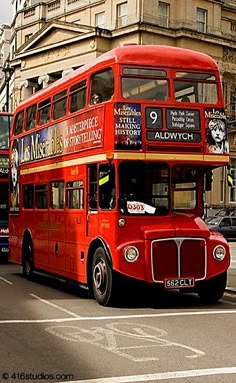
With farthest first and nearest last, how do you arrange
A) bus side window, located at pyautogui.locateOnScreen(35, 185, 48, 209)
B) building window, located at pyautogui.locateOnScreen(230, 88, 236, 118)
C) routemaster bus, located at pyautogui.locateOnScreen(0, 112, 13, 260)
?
building window, located at pyautogui.locateOnScreen(230, 88, 236, 118) → routemaster bus, located at pyautogui.locateOnScreen(0, 112, 13, 260) → bus side window, located at pyautogui.locateOnScreen(35, 185, 48, 209)

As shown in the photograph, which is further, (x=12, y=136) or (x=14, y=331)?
(x=12, y=136)

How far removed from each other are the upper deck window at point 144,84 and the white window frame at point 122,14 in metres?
45.3

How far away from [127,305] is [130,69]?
4327 millimetres

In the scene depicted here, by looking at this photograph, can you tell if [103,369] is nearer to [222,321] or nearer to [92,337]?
[92,337]

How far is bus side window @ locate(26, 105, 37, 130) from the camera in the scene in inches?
721

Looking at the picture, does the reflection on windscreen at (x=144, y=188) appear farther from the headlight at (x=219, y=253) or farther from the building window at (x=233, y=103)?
the building window at (x=233, y=103)

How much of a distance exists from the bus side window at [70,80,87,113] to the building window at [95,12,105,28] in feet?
152

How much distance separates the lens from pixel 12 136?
20.5m

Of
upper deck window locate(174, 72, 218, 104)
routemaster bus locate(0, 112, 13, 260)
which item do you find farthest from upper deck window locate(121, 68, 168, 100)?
routemaster bus locate(0, 112, 13, 260)

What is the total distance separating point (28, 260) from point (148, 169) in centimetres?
671

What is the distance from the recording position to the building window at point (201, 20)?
2339 inches

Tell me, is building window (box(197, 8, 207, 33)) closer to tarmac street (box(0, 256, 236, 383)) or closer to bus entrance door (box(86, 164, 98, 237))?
tarmac street (box(0, 256, 236, 383))

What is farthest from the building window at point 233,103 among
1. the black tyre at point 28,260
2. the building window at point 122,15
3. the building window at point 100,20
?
the black tyre at point 28,260

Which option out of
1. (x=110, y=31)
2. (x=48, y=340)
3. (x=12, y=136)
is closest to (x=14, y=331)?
(x=48, y=340)
